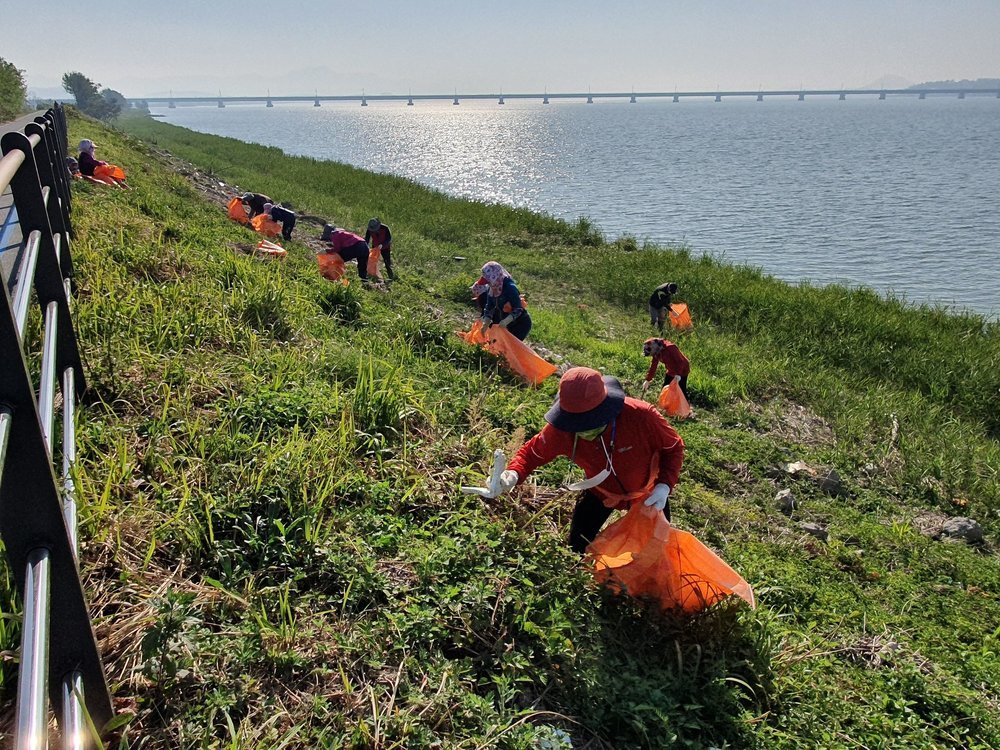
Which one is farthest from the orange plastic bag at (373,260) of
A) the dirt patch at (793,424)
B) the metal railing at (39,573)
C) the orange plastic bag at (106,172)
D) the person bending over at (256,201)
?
the metal railing at (39,573)

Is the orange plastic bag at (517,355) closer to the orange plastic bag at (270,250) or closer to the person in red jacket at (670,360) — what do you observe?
the person in red jacket at (670,360)

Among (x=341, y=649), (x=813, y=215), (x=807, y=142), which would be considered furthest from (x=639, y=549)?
(x=807, y=142)

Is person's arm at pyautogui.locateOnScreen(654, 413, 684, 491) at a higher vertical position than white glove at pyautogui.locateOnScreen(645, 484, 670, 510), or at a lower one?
higher

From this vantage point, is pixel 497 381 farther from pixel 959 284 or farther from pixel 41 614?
pixel 959 284

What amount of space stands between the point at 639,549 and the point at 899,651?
1.78 m

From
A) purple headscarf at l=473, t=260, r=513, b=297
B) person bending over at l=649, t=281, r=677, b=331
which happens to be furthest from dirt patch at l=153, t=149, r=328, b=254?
person bending over at l=649, t=281, r=677, b=331

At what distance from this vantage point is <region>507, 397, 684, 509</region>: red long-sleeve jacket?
3410 millimetres

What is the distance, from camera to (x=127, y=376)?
3727 millimetres

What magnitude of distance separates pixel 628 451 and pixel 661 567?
61cm

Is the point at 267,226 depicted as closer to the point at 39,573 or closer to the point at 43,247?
the point at 43,247

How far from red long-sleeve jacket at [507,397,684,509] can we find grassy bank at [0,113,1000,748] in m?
0.43

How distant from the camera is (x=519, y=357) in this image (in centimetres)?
678

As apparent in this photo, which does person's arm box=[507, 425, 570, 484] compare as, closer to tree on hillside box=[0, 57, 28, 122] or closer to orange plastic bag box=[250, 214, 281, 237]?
orange plastic bag box=[250, 214, 281, 237]

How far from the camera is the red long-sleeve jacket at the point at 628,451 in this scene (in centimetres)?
341
